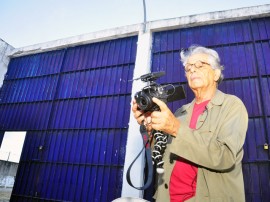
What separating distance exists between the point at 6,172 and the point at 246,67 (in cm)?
1571

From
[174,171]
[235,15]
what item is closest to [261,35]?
[235,15]

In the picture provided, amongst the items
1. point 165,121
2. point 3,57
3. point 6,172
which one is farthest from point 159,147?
point 6,172

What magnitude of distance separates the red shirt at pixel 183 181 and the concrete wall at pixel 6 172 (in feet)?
51.6

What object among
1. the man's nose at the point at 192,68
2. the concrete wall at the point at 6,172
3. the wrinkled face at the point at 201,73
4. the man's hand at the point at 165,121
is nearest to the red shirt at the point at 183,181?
the man's hand at the point at 165,121

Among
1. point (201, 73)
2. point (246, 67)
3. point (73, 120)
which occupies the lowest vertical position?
point (201, 73)

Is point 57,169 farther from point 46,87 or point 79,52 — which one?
point 79,52

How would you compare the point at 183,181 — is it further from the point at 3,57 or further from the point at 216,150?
the point at 3,57

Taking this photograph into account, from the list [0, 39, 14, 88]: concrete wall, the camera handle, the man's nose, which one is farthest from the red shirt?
[0, 39, 14, 88]: concrete wall

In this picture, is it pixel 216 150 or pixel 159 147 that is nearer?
pixel 216 150

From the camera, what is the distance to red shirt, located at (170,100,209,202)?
1.53m

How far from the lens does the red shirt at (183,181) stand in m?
1.53

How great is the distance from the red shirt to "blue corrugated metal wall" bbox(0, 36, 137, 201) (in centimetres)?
362

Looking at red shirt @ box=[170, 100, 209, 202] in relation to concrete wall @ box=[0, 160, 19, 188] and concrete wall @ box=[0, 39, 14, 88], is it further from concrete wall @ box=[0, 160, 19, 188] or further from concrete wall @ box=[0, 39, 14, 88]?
concrete wall @ box=[0, 160, 19, 188]

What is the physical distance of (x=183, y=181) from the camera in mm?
1587
